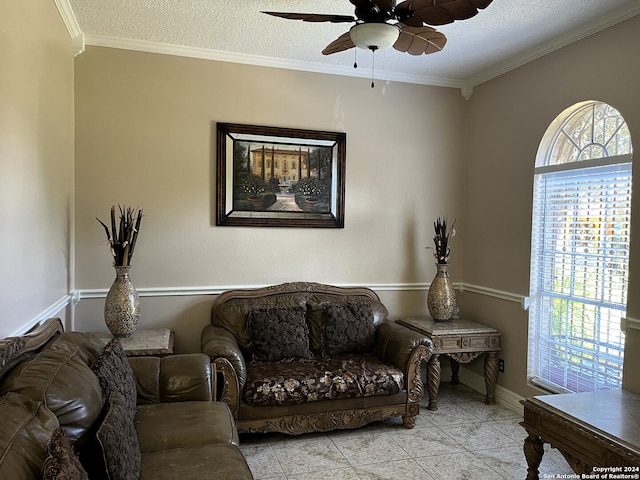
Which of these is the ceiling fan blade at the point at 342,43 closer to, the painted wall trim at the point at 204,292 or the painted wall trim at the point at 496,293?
the painted wall trim at the point at 204,292

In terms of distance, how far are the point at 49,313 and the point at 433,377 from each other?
8.97 feet

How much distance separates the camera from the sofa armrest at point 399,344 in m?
3.39

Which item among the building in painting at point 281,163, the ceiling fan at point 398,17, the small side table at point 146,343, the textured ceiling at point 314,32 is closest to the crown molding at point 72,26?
the textured ceiling at point 314,32

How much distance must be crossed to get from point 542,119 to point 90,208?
11.5 ft

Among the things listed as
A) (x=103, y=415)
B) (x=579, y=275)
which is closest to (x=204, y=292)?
(x=103, y=415)

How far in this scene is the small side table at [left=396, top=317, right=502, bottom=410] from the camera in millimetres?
3680

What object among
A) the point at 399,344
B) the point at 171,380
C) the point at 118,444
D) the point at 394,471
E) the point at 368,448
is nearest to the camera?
the point at 118,444

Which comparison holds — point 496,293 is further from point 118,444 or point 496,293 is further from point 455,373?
point 118,444

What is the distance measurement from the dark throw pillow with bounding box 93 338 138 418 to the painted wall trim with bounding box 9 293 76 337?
393mm

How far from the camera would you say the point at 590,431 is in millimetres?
2145

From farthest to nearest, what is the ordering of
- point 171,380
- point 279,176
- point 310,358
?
point 279,176 → point 310,358 → point 171,380

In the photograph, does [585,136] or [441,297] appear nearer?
[585,136]

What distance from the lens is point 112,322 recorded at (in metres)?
3.18

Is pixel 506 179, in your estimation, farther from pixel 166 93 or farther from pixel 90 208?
pixel 90 208
